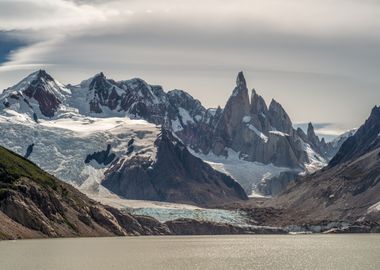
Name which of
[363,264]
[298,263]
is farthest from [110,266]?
[363,264]

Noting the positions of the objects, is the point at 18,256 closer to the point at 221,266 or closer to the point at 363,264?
the point at 221,266

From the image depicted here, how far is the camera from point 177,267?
465 ft

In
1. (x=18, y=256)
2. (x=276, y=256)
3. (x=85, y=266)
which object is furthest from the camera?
(x=276, y=256)

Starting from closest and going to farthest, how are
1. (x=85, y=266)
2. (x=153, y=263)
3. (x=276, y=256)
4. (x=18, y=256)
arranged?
(x=85, y=266) < (x=153, y=263) < (x=18, y=256) < (x=276, y=256)

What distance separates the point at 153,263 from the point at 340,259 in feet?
124

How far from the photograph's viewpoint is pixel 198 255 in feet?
586

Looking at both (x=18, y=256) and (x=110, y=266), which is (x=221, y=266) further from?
(x=18, y=256)

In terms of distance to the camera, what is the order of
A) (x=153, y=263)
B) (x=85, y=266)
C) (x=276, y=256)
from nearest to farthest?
(x=85, y=266) → (x=153, y=263) → (x=276, y=256)

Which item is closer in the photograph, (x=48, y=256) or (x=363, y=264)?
(x=363, y=264)

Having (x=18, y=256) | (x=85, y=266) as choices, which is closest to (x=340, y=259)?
(x=85, y=266)

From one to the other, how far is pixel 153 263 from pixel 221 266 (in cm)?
1468

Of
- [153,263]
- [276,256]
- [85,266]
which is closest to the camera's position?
[85,266]

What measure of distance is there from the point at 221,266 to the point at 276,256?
32735 mm

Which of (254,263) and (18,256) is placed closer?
(254,263)
